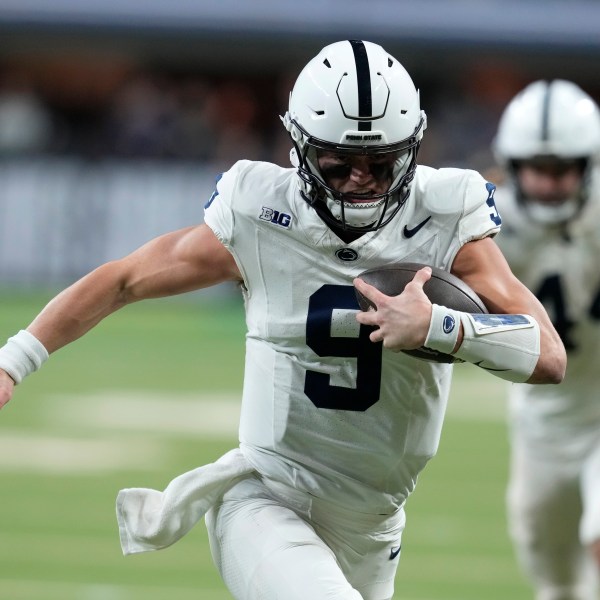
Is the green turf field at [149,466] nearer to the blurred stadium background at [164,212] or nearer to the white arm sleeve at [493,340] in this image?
the blurred stadium background at [164,212]

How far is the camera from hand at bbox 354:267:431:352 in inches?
133

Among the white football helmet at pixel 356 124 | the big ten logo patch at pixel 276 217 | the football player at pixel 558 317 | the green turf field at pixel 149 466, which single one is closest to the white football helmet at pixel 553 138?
the football player at pixel 558 317

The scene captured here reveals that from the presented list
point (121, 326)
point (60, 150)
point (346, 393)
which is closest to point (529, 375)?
point (346, 393)

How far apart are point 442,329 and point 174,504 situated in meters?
0.96

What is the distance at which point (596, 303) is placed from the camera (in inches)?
219

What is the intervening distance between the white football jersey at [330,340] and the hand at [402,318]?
325mm

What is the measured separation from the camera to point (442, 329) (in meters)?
3.41

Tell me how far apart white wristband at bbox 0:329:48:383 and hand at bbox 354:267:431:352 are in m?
0.93

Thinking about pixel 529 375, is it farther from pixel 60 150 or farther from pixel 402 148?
pixel 60 150

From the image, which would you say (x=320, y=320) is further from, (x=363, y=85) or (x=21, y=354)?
(x=21, y=354)

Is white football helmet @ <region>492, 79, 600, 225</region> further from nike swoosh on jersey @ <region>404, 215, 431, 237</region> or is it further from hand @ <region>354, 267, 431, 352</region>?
hand @ <region>354, 267, 431, 352</region>

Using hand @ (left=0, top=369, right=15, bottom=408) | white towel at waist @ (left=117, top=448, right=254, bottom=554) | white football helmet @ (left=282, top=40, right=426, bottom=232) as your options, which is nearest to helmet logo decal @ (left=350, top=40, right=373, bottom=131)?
white football helmet @ (left=282, top=40, right=426, bottom=232)

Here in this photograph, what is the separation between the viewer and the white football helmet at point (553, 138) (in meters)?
5.64

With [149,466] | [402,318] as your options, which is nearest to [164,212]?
[149,466]
